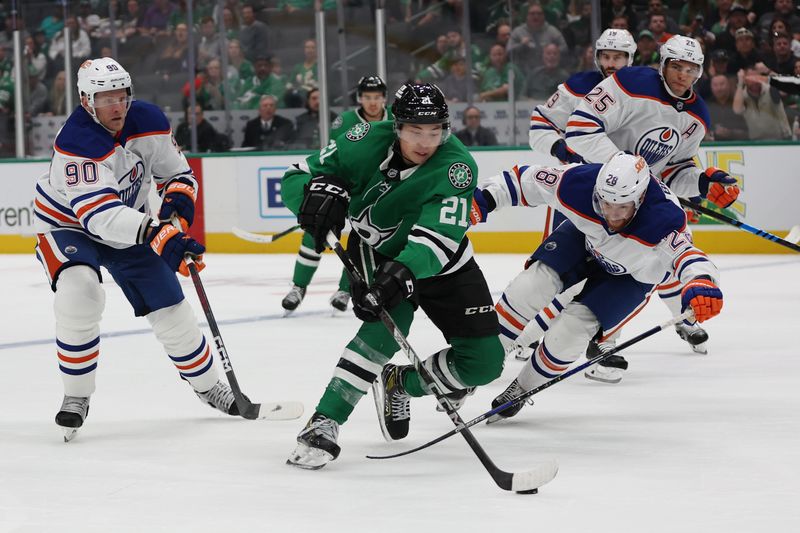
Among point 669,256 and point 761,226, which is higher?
point 669,256

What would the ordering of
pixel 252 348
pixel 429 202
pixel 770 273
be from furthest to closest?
pixel 770 273 < pixel 252 348 < pixel 429 202

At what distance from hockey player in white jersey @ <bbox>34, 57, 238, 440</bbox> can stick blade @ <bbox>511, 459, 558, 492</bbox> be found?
108cm

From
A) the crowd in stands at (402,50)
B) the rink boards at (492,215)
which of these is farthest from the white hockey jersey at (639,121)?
the crowd in stands at (402,50)

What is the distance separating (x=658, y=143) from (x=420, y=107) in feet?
6.99

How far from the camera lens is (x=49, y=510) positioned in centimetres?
273

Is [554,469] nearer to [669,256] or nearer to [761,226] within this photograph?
[669,256]

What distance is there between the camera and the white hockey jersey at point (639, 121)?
191 inches

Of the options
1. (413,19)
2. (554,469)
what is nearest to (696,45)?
(554,469)

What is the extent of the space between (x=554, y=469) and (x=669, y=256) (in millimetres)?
1026

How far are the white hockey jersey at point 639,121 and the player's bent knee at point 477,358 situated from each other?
5.61 ft

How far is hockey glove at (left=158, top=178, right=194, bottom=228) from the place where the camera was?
12.0 ft

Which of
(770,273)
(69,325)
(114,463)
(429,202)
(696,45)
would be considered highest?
(696,45)

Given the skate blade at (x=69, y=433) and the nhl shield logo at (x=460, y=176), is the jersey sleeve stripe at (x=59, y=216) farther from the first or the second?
the nhl shield logo at (x=460, y=176)

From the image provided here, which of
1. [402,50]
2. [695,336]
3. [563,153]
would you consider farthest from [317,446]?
[402,50]
